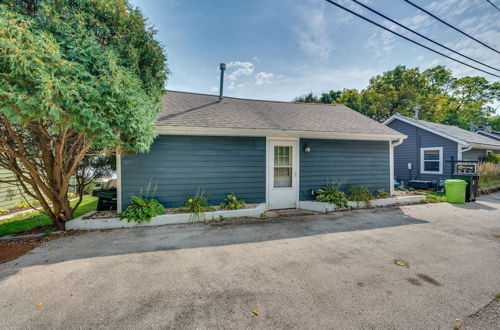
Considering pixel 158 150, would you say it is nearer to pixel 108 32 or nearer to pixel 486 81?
pixel 108 32

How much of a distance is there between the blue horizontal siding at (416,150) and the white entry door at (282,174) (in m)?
9.57

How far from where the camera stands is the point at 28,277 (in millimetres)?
2668

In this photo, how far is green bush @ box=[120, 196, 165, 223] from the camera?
4.70 metres

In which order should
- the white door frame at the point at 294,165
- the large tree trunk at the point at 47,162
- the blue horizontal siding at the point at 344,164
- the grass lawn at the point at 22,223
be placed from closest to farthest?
the large tree trunk at the point at 47,162, the grass lawn at the point at 22,223, the white door frame at the point at 294,165, the blue horizontal siding at the point at 344,164

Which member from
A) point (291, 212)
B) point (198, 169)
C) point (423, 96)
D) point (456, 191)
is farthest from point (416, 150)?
point (423, 96)

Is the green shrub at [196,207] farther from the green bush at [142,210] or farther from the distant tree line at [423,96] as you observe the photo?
the distant tree line at [423,96]

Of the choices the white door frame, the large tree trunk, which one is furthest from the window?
the large tree trunk

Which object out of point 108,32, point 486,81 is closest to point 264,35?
point 108,32

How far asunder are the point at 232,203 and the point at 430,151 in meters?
Result: 12.3

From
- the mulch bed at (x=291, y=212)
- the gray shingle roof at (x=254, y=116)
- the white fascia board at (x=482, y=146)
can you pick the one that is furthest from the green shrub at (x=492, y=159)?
the mulch bed at (x=291, y=212)

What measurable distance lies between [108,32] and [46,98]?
1.94 meters

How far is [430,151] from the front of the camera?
11.2 meters

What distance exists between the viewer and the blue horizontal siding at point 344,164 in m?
6.49

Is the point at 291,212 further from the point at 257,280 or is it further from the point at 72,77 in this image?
the point at 72,77
